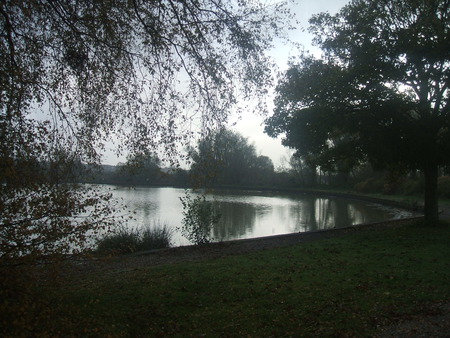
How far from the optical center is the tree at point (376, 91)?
11.2 m

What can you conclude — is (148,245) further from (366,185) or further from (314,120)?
(366,185)

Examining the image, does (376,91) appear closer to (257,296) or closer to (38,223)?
(257,296)

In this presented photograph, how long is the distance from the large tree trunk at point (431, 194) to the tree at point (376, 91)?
44mm

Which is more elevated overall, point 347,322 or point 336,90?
point 336,90

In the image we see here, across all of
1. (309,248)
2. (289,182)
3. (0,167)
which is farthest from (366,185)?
(0,167)

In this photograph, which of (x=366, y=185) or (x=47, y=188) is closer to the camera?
(x=47, y=188)

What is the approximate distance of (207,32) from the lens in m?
5.97

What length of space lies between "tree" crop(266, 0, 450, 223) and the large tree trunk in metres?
0.04

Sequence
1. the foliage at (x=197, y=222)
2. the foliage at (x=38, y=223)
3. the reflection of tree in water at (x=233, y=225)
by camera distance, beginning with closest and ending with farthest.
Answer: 1. the foliage at (x=38, y=223)
2. the foliage at (x=197, y=222)
3. the reflection of tree in water at (x=233, y=225)

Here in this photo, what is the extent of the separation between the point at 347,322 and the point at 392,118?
348 inches

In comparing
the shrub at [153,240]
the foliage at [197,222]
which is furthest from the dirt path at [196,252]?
the shrub at [153,240]

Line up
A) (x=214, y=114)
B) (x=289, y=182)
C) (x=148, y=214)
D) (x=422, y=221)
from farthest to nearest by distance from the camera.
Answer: (x=289, y=182)
(x=148, y=214)
(x=422, y=221)
(x=214, y=114)

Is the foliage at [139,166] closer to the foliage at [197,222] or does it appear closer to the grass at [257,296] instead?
the grass at [257,296]

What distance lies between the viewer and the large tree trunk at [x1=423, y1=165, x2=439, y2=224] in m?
13.0
